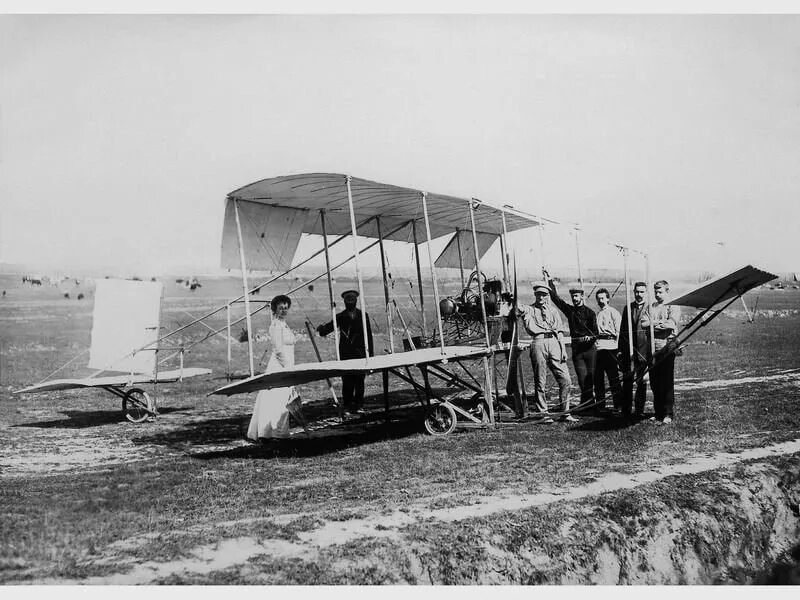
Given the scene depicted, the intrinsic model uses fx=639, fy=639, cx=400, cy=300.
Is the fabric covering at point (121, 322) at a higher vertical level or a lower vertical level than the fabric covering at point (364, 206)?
lower

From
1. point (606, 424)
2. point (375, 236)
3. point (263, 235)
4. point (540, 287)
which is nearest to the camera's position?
point (606, 424)

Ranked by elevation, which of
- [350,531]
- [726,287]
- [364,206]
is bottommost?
[350,531]

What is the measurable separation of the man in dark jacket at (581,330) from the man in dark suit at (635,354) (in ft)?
1.91

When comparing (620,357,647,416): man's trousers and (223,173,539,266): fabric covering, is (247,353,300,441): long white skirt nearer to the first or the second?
(223,173,539,266): fabric covering

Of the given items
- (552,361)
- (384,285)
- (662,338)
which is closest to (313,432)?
(384,285)

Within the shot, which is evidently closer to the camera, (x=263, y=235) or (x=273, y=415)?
(x=273, y=415)

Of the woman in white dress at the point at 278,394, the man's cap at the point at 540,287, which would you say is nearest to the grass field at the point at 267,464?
the woman in white dress at the point at 278,394

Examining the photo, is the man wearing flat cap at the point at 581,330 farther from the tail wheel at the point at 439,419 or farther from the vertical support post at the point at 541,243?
the tail wheel at the point at 439,419

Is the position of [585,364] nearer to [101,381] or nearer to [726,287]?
[726,287]

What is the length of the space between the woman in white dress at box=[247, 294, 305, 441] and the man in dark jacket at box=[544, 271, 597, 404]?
4286 millimetres

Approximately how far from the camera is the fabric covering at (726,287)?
8.83 m

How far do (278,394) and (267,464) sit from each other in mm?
1323

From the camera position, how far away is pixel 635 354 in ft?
31.9

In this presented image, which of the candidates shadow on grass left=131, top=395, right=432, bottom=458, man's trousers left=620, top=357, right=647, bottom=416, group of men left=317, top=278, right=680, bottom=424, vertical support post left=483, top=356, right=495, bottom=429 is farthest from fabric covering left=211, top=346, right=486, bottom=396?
man's trousers left=620, top=357, right=647, bottom=416
